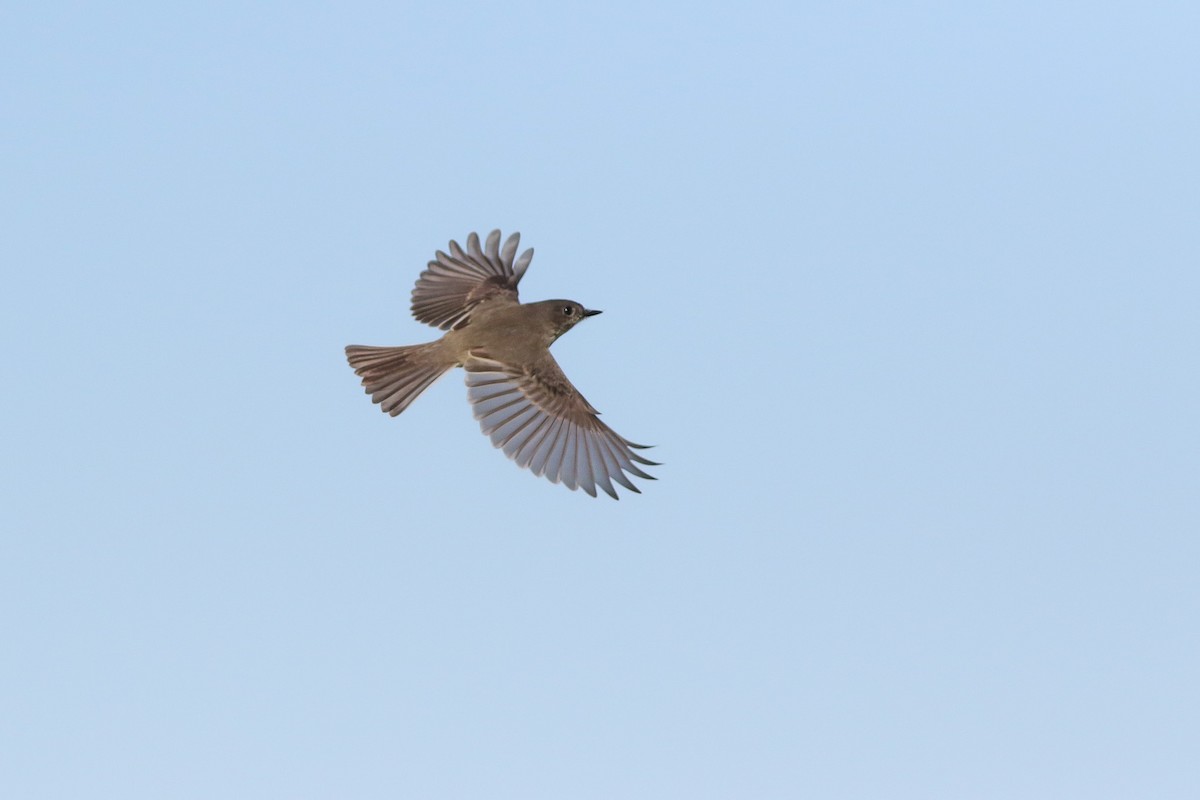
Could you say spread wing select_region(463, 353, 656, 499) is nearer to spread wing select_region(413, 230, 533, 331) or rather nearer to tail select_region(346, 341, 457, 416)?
tail select_region(346, 341, 457, 416)

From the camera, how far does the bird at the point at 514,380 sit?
1054 centimetres

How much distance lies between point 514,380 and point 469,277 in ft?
4.25

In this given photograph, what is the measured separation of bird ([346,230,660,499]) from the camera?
34.6 ft

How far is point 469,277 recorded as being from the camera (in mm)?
11742

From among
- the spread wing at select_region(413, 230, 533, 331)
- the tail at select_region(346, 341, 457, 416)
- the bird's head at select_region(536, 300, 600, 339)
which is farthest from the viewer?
the spread wing at select_region(413, 230, 533, 331)

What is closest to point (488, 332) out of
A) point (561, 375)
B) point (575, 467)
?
point (561, 375)

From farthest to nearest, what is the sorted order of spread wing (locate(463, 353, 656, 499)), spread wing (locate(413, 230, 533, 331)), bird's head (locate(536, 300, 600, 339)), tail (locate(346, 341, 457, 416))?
1. spread wing (locate(413, 230, 533, 331))
2. bird's head (locate(536, 300, 600, 339))
3. tail (locate(346, 341, 457, 416))
4. spread wing (locate(463, 353, 656, 499))

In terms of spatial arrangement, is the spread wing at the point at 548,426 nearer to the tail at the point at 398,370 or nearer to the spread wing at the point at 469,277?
the tail at the point at 398,370

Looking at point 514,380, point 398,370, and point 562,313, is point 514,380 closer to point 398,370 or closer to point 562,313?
point 562,313

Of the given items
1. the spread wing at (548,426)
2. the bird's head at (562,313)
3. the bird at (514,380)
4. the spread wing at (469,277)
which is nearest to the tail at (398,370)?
the bird at (514,380)

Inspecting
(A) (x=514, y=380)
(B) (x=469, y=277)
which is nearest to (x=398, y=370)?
(A) (x=514, y=380)

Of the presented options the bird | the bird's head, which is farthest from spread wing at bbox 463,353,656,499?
the bird's head

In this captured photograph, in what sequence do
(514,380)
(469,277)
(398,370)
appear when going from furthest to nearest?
(469,277) → (514,380) → (398,370)

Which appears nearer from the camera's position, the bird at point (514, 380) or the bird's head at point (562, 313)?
the bird at point (514, 380)
